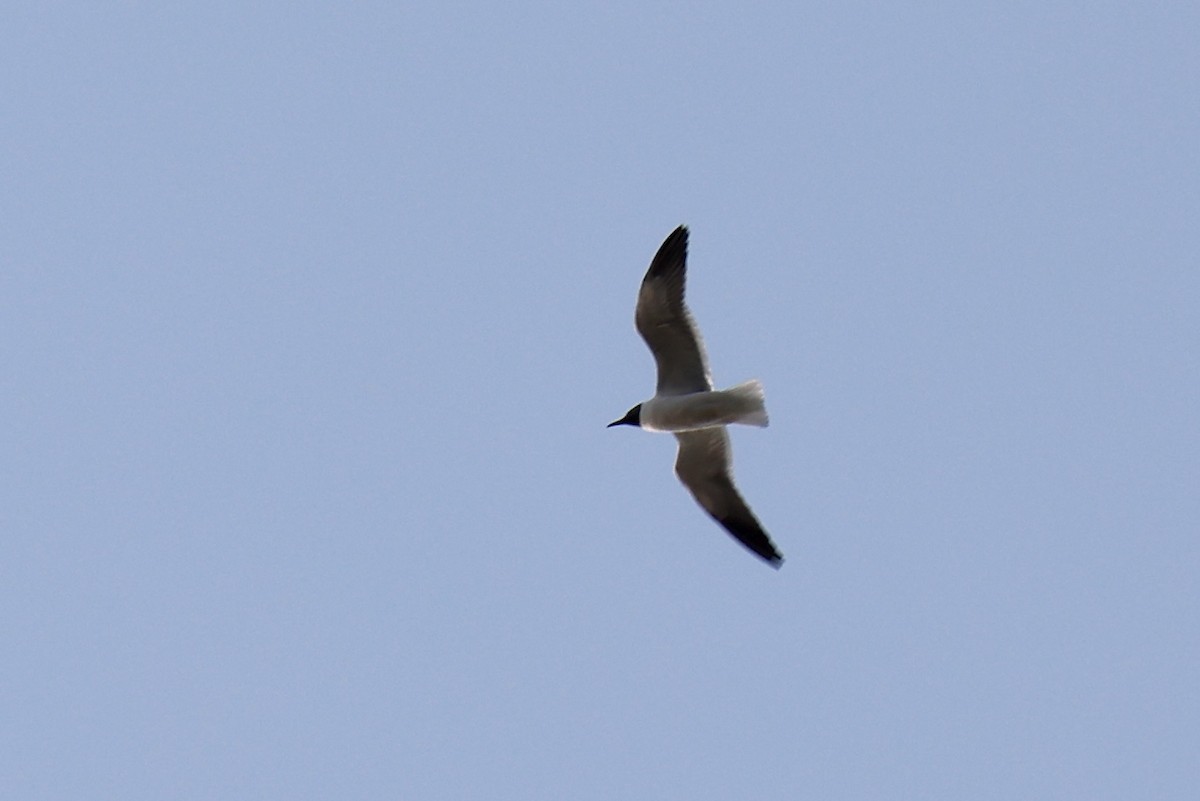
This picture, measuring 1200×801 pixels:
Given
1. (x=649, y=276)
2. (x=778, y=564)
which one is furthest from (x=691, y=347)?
(x=778, y=564)

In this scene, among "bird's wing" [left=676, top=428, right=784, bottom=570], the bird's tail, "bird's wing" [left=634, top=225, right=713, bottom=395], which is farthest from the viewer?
"bird's wing" [left=676, top=428, right=784, bottom=570]

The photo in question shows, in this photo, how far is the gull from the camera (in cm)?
1537

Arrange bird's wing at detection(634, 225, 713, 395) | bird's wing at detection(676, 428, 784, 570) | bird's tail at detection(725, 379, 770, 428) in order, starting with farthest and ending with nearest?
bird's wing at detection(676, 428, 784, 570), bird's wing at detection(634, 225, 713, 395), bird's tail at detection(725, 379, 770, 428)

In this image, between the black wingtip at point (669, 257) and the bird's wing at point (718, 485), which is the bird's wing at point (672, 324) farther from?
the bird's wing at point (718, 485)

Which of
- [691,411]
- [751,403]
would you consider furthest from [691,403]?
[751,403]

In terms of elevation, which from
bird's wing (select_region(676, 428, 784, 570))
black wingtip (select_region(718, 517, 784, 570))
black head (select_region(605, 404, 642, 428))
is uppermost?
black head (select_region(605, 404, 642, 428))

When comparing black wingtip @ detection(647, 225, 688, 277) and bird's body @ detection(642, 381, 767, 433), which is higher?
black wingtip @ detection(647, 225, 688, 277)

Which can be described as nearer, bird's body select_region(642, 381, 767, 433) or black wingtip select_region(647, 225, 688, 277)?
bird's body select_region(642, 381, 767, 433)

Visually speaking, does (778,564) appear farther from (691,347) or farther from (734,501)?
(691,347)

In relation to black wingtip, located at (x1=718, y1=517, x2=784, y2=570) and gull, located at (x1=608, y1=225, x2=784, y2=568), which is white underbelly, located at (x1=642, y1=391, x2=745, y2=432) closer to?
gull, located at (x1=608, y1=225, x2=784, y2=568)

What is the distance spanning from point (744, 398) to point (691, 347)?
791 mm

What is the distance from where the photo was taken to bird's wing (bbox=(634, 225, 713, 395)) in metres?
15.7

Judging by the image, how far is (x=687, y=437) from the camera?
16203mm

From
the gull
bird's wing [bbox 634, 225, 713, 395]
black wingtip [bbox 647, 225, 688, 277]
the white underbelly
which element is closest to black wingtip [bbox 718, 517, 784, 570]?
the gull
